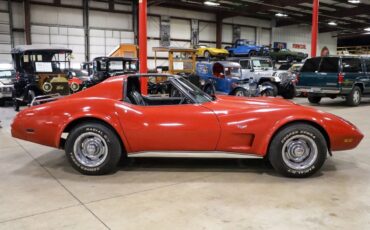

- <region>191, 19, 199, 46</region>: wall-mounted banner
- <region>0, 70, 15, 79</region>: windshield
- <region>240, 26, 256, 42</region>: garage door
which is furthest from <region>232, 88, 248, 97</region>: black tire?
<region>240, 26, 256, 42</region>: garage door

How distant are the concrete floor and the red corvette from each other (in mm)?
290

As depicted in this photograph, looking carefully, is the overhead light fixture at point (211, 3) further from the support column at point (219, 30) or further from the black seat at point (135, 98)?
the black seat at point (135, 98)

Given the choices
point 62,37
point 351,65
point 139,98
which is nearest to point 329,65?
point 351,65

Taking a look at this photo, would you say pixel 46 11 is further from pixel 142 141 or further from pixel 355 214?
pixel 355 214

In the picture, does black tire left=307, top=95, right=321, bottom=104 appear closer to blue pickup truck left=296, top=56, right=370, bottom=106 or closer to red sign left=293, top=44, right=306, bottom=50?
blue pickup truck left=296, top=56, right=370, bottom=106

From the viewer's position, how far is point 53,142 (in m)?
4.34

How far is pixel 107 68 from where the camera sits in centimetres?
1390

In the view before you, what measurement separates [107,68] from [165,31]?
40.2ft

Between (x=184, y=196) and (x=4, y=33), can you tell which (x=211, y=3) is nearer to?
(x=4, y=33)

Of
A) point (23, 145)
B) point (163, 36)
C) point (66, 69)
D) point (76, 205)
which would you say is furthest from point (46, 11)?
Answer: point (76, 205)

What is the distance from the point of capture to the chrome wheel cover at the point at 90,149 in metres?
4.27

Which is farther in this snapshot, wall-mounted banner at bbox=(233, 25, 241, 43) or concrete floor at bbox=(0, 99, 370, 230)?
wall-mounted banner at bbox=(233, 25, 241, 43)

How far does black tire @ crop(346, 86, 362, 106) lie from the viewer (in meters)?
11.8

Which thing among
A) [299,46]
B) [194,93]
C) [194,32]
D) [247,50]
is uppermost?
[194,32]
